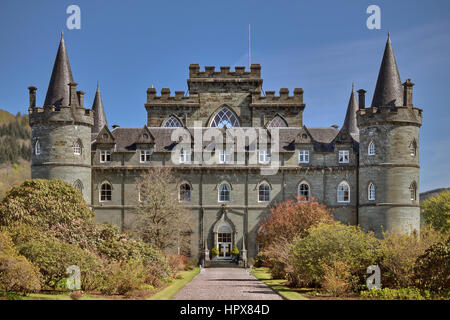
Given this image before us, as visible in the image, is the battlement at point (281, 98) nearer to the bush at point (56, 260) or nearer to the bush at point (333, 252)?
the bush at point (333, 252)

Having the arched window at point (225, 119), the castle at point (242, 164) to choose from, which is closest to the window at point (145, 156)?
the castle at point (242, 164)

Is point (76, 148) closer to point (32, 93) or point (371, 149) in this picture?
point (32, 93)

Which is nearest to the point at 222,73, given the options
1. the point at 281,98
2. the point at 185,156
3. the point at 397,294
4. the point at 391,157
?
the point at 281,98

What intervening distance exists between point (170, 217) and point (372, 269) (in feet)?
64.3

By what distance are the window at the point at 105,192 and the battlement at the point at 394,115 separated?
854 inches

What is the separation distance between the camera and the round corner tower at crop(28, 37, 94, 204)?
155 feet

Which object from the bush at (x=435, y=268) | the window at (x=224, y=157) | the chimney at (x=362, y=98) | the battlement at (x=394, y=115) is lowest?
the bush at (x=435, y=268)

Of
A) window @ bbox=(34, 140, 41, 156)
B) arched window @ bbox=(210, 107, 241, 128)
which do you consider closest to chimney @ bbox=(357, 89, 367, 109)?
arched window @ bbox=(210, 107, 241, 128)

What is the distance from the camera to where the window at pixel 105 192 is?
167ft

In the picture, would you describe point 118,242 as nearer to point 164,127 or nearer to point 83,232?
point 83,232

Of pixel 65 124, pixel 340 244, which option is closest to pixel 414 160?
pixel 340 244

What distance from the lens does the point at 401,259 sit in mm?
24469
